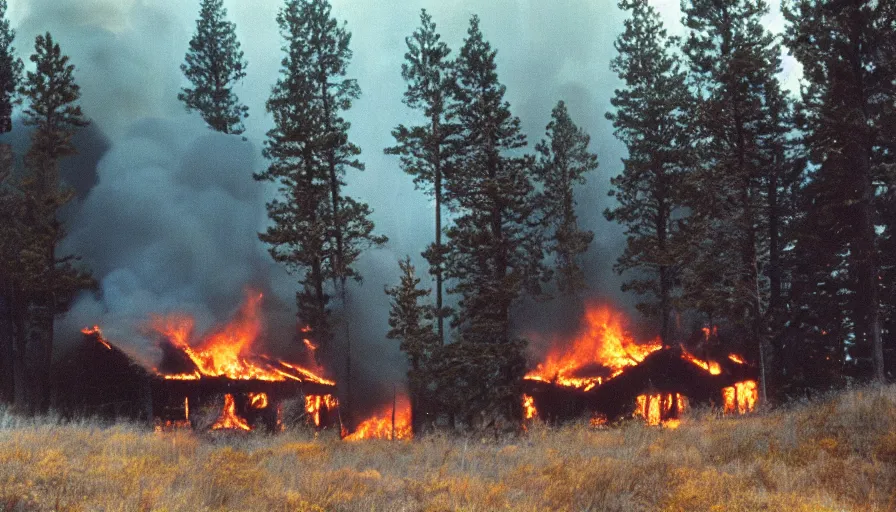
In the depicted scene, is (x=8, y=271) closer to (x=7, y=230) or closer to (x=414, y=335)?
(x=7, y=230)

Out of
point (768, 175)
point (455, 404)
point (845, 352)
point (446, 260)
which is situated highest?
point (768, 175)

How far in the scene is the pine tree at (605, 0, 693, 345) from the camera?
116 ft

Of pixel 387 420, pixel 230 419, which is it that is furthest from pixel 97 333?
pixel 387 420

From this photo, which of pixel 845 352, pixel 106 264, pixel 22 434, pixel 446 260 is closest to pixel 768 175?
pixel 845 352

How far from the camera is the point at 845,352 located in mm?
36281

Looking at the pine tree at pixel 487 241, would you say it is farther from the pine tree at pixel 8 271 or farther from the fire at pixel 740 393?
the pine tree at pixel 8 271

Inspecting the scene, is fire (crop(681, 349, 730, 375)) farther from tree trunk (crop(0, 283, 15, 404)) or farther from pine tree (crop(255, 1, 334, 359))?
tree trunk (crop(0, 283, 15, 404))

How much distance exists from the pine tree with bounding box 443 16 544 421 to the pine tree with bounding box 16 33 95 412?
20.0 m

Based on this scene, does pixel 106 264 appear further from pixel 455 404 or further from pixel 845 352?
pixel 845 352

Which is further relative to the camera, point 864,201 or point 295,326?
point 295,326

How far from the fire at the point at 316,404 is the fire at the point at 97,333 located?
33.5ft

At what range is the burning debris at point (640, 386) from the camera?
119 ft

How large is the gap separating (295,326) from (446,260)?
57.7 feet

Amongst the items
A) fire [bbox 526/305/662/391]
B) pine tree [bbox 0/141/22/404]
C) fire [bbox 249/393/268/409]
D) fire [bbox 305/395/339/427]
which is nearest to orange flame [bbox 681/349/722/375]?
fire [bbox 526/305/662/391]
